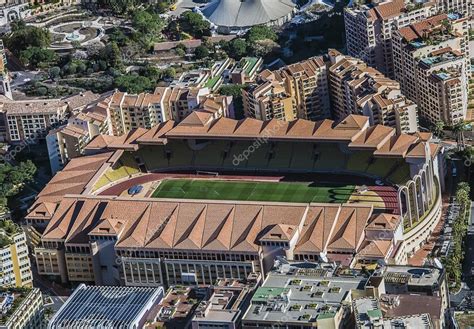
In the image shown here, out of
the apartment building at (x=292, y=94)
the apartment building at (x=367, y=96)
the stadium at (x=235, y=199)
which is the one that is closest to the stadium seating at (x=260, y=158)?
the stadium at (x=235, y=199)

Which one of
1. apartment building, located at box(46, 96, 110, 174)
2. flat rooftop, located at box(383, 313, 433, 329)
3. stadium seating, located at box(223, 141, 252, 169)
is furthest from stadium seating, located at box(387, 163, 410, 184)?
flat rooftop, located at box(383, 313, 433, 329)

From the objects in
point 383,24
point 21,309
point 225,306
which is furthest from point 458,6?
point 21,309

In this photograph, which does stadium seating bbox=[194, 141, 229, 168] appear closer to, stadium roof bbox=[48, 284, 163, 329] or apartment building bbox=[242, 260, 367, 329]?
stadium roof bbox=[48, 284, 163, 329]

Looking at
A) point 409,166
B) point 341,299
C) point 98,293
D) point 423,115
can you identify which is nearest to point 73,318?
point 98,293

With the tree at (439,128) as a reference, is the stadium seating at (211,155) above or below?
above

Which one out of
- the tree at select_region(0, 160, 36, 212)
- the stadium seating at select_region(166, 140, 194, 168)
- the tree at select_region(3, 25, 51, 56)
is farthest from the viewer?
the tree at select_region(3, 25, 51, 56)

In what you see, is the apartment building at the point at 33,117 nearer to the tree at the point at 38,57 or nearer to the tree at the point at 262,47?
the tree at the point at 38,57
